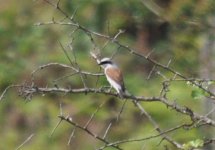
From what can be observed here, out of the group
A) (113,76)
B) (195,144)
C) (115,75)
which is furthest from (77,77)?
(195,144)

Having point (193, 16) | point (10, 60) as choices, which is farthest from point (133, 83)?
point (193, 16)

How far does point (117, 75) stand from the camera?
7887 millimetres

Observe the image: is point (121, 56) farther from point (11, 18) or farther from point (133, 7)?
point (133, 7)

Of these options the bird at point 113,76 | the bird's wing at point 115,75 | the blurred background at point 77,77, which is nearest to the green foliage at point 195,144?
the bird at point 113,76

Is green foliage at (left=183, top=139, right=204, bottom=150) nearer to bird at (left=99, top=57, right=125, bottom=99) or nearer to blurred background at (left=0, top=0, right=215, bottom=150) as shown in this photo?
bird at (left=99, top=57, right=125, bottom=99)

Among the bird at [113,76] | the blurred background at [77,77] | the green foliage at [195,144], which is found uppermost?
the blurred background at [77,77]

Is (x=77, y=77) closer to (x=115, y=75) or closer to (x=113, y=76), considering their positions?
(x=115, y=75)

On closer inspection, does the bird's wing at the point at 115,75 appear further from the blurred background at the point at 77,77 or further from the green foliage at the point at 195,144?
the blurred background at the point at 77,77

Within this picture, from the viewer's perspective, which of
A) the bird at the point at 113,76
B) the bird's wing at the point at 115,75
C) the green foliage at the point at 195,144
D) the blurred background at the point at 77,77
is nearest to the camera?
the green foliage at the point at 195,144

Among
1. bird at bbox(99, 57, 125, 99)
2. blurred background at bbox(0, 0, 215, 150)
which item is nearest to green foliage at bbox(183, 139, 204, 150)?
bird at bbox(99, 57, 125, 99)

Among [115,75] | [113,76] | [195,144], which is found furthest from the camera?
[115,75]

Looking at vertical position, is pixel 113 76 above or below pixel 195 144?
above

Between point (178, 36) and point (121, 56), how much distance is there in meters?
4.39

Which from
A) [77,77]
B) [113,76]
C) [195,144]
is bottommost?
[195,144]
